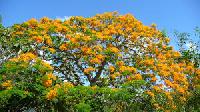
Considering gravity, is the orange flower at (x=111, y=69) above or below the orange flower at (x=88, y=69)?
above

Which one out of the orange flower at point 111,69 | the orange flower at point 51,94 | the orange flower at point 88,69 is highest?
the orange flower at point 111,69

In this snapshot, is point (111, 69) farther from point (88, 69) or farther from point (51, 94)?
point (51, 94)

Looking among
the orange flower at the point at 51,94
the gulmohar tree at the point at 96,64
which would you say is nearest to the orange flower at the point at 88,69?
the gulmohar tree at the point at 96,64

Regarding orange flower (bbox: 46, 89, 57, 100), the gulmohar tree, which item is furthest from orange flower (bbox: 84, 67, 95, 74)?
orange flower (bbox: 46, 89, 57, 100)

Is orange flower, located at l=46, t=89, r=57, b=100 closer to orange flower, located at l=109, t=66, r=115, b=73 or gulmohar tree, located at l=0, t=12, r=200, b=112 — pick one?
A: gulmohar tree, located at l=0, t=12, r=200, b=112

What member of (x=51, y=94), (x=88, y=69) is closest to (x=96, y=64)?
(x=88, y=69)

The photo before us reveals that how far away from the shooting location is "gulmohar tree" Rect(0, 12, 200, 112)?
21.2 m

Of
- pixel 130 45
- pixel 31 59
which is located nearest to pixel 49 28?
pixel 31 59

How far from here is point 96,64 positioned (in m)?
23.6

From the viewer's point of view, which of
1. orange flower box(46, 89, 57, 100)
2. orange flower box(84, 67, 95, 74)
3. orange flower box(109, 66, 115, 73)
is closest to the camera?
orange flower box(46, 89, 57, 100)

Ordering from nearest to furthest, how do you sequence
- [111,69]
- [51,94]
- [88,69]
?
[51,94]
[111,69]
[88,69]

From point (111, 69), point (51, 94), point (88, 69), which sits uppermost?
point (111, 69)

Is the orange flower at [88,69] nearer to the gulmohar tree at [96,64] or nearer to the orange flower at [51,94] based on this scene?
the gulmohar tree at [96,64]

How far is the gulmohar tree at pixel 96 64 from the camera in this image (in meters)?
21.2
